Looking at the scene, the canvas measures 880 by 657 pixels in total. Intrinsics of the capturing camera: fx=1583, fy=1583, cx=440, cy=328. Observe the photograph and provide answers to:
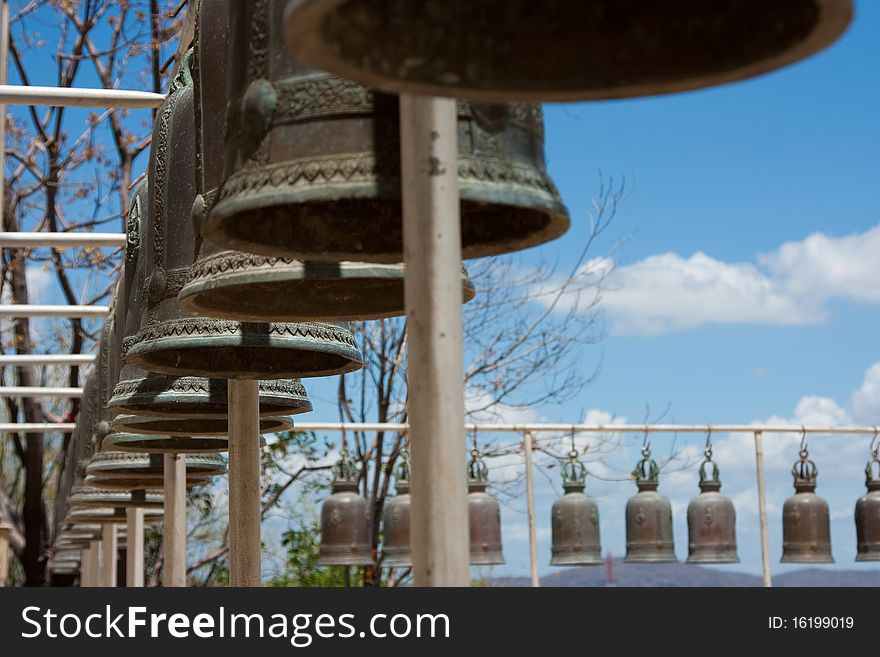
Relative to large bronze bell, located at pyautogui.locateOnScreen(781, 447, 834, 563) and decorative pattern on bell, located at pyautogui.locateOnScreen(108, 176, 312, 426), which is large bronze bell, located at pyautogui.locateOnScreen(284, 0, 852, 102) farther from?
large bronze bell, located at pyautogui.locateOnScreen(781, 447, 834, 563)

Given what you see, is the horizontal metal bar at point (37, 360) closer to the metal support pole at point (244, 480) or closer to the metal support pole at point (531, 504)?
the metal support pole at point (531, 504)

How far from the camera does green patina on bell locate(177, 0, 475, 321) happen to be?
3.84 m

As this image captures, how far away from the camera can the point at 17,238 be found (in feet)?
30.0

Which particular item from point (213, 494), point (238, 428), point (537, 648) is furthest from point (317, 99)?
point (213, 494)

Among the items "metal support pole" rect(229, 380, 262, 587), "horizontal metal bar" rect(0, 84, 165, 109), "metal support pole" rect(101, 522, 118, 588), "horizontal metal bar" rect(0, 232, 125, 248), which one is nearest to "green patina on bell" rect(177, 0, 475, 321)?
"metal support pole" rect(229, 380, 262, 587)

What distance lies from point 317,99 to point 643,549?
33.2ft

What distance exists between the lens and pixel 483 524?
12.1m

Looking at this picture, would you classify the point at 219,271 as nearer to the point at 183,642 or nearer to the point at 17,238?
the point at 183,642

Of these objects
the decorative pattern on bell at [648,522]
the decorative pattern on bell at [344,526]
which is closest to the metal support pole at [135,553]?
the decorative pattern on bell at [344,526]

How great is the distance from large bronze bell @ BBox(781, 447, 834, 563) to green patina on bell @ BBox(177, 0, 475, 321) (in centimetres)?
977

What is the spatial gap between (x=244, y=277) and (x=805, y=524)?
1016cm

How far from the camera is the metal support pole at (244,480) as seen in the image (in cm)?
529

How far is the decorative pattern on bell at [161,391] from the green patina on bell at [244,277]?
1202mm

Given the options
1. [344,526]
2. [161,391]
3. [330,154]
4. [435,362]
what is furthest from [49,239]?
[435,362]
